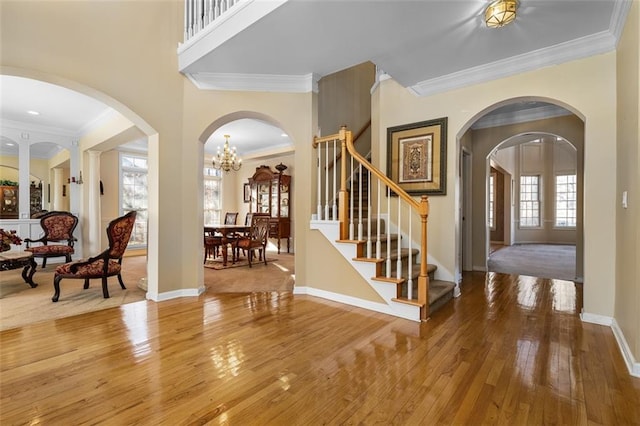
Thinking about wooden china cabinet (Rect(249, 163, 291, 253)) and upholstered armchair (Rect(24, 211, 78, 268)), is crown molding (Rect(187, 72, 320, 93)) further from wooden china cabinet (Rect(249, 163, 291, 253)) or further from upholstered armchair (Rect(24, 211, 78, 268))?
upholstered armchair (Rect(24, 211, 78, 268))

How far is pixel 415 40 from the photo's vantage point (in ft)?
9.27

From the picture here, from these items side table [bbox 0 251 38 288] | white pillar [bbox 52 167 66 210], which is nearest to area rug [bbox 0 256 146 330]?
side table [bbox 0 251 38 288]

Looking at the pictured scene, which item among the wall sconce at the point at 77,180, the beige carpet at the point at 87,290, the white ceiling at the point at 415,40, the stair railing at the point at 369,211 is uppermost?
the white ceiling at the point at 415,40

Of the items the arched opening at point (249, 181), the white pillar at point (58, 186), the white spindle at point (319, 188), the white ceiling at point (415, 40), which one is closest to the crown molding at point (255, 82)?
the white ceiling at point (415, 40)

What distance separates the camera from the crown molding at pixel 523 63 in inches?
109

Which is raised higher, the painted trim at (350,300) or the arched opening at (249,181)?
the arched opening at (249,181)

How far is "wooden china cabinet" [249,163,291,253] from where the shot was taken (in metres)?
7.50

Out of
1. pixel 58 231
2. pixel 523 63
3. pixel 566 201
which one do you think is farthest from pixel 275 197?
pixel 566 201

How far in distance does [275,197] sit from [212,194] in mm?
2303

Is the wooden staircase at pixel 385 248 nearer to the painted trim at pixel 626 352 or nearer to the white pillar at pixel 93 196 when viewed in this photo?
the painted trim at pixel 626 352

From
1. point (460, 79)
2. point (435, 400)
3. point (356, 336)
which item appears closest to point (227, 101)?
point (460, 79)

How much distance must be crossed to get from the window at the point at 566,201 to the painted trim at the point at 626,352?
9.70 meters

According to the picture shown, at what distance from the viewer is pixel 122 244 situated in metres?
3.76

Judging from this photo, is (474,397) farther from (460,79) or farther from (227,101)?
(227,101)
